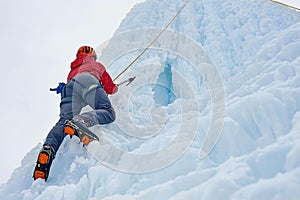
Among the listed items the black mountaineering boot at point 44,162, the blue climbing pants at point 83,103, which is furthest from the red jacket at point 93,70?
the black mountaineering boot at point 44,162

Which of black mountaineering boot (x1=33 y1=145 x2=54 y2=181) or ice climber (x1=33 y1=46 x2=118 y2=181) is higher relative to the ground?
ice climber (x1=33 y1=46 x2=118 y2=181)

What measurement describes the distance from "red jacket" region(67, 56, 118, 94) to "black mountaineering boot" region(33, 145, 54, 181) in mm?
952

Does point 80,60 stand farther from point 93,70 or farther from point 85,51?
point 93,70

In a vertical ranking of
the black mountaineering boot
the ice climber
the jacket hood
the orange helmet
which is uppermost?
the orange helmet

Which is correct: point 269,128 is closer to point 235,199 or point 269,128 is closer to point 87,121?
point 235,199

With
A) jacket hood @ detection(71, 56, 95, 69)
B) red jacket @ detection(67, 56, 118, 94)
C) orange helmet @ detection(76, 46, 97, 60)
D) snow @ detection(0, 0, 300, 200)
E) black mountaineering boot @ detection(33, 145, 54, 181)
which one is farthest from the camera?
orange helmet @ detection(76, 46, 97, 60)

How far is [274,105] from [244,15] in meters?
3.28

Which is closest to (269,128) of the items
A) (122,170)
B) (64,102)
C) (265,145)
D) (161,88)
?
(265,145)

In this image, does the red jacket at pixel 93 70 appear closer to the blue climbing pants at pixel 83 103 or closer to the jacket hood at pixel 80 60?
the jacket hood at pixel 80 60

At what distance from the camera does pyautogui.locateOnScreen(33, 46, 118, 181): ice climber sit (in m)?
2.77

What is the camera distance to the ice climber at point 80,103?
9.10 feet

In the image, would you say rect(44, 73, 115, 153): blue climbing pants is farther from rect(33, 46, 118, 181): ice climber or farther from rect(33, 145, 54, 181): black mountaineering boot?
rect(33, 145, 54, 181): black mountaineering boot

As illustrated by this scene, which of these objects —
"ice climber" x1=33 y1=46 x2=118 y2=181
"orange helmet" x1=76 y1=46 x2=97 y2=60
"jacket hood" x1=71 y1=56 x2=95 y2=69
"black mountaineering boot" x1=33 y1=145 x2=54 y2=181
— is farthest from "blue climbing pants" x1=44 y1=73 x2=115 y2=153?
"orange helmet" x1=76 y1=46 x2=97 y2=60

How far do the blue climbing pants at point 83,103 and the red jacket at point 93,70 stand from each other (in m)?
0.15
